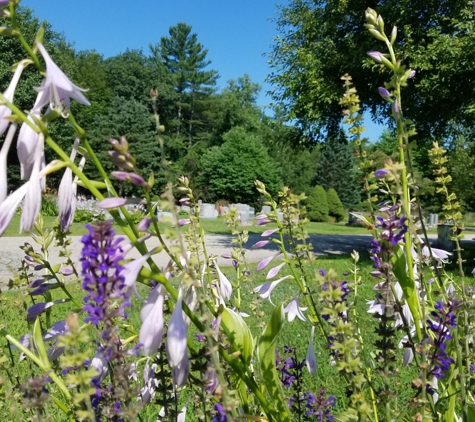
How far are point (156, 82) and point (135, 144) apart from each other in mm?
9915

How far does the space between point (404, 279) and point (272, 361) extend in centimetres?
36

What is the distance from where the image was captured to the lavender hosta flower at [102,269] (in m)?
0.72

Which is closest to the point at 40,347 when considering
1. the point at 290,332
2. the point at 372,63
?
the point at 290,332

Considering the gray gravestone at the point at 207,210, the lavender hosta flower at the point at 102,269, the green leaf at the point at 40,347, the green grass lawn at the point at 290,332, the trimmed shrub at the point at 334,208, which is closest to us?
the lavender hosta flower at the point at 102,269

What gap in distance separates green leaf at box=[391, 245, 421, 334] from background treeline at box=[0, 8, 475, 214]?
29048 millimetres

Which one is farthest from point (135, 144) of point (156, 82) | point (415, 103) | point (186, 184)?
point (186, 184)

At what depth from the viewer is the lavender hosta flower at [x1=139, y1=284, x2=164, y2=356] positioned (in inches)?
30.0

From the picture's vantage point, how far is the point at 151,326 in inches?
30.2

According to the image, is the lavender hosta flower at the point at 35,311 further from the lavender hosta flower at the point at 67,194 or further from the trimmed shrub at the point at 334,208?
the trimmed shrub at the point at 334,208

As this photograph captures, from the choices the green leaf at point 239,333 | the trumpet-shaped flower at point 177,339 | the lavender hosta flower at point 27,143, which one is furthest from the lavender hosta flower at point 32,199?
the green leaf at point 239,333

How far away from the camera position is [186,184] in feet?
4.67

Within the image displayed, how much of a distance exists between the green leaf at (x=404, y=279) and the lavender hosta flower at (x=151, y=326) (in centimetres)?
57

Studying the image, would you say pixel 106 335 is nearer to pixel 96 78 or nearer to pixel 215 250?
pixel 215 250

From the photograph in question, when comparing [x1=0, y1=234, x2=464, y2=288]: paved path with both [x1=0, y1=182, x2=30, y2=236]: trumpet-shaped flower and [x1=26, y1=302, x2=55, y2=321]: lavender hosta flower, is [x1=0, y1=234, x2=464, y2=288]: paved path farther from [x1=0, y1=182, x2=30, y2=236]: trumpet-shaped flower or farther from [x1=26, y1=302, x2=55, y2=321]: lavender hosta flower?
[x1=0, y1=182, x2=30, y2=236]: trumpet-shaped flower
